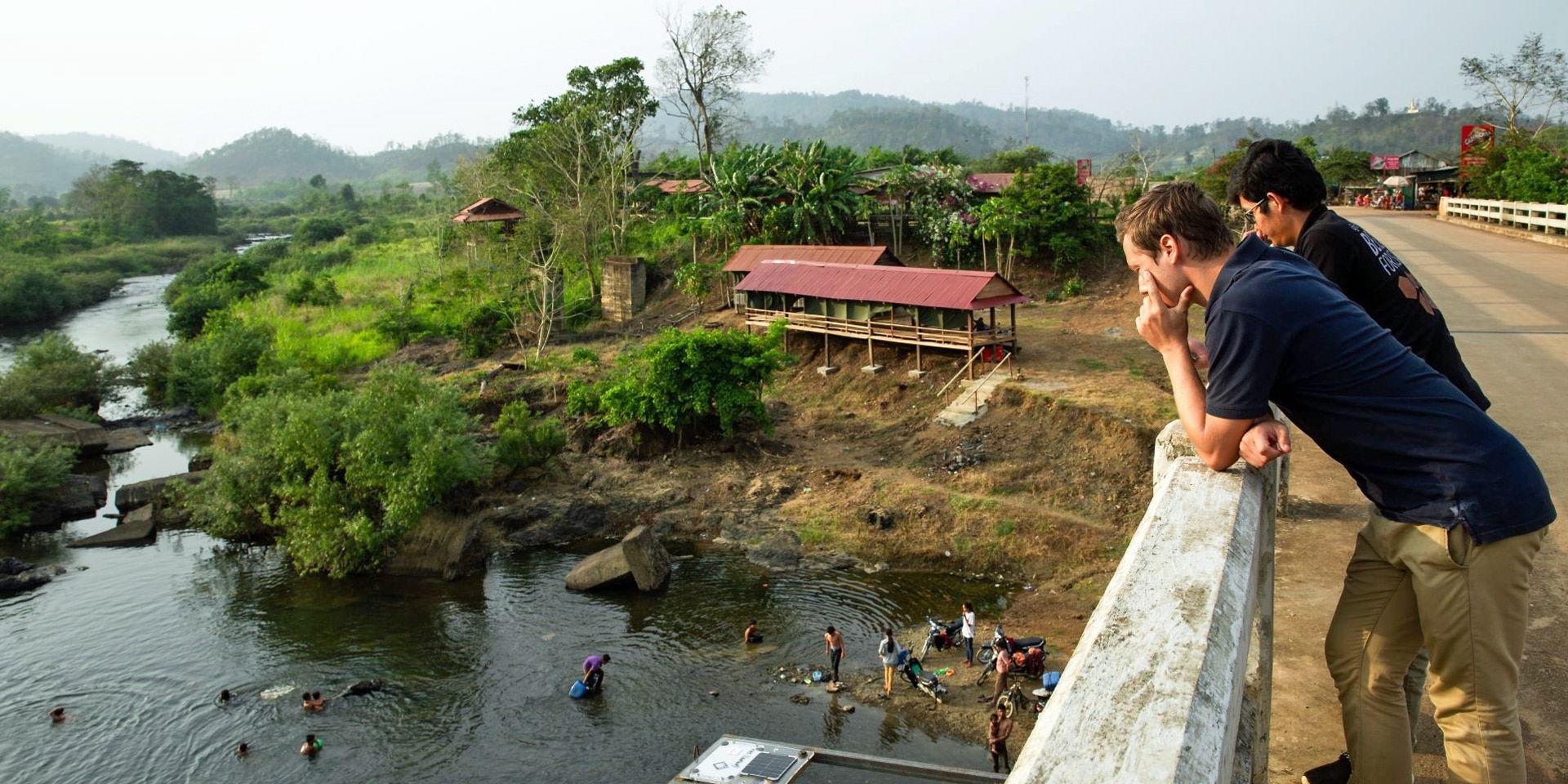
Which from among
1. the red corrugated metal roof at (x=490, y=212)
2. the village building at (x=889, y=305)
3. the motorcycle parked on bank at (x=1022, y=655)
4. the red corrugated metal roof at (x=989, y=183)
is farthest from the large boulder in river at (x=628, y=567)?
the red corrugated metal roof at (x=490, y=212)

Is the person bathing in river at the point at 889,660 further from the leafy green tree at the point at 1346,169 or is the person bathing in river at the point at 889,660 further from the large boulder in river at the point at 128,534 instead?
the leafy green tree at the point at 1346,169

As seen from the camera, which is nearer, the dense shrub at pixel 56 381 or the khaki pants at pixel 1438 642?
the khaki pants at pixel 1438 642

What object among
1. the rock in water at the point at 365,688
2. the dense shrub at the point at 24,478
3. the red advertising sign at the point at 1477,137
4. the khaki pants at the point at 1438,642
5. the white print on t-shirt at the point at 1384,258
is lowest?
the rock in water at the point at 365,688

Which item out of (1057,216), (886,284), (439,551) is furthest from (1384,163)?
(439,551)

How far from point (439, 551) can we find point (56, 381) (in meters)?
18.7

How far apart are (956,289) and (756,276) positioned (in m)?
6.94

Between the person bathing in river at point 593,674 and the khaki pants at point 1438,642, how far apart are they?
12879mm

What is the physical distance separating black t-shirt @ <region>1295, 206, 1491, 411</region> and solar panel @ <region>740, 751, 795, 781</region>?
8571 millimetres

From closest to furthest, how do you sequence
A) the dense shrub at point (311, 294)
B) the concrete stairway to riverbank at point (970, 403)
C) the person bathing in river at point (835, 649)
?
1. the person bathing in river at point (835, 649)
2. the concrete stairway to riverbank at point (970, 403)
3. the dense shrub at point (311, 294)

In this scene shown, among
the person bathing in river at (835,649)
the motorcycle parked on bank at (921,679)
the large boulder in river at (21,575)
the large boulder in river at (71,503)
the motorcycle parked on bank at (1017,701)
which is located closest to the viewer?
the motorcycle parked on bank at (1017,701)

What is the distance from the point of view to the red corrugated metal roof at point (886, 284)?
75.5 ft

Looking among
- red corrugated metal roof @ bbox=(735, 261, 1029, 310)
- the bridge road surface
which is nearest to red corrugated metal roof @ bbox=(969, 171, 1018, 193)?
red corrugated metal roof @ bbox=(735, 261, 1029, 310)

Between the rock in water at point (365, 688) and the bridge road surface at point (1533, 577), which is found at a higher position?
the bridge road surface at point (1533, 577)

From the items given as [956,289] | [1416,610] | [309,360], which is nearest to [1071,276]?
[956,289]
